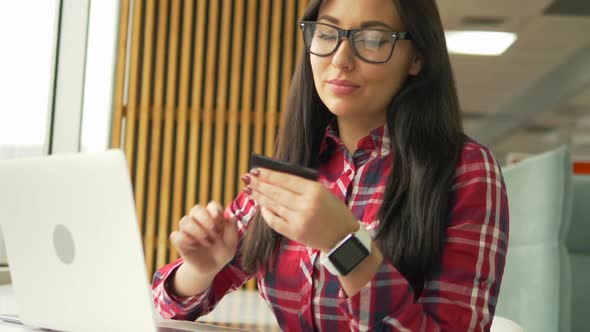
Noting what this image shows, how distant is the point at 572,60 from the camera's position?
8.61 meters

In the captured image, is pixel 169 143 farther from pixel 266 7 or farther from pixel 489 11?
pixel 489 11

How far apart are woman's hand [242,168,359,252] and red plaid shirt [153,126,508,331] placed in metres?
0.13

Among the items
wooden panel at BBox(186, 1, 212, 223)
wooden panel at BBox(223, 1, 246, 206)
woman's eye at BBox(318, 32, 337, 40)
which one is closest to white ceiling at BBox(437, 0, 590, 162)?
wooden panel at BBox(223, 1, 246, 206)

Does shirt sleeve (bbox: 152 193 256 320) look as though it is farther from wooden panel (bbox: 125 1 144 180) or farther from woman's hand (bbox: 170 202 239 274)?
wooden panel (bbox: 125 1 144 180)

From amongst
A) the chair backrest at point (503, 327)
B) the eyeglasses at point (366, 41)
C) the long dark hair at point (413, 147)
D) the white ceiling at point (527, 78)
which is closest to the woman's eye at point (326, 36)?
the eyeglasses at point (366, 41)

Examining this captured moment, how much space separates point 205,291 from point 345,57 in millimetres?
560

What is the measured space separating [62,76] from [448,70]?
3202 mm

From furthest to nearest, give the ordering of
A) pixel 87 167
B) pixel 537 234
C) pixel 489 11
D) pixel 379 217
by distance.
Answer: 1. pixel 489 11
2. pixel 537 234
3. pixel 379 217
4. pixel 87 167

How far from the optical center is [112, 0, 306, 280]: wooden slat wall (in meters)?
4.70

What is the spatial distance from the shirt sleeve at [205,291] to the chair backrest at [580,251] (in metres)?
1.21

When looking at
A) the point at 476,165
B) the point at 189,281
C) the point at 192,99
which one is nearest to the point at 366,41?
the point at 476,165

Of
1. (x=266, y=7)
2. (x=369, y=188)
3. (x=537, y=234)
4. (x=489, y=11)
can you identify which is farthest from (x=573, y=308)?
(x=489, y=11)

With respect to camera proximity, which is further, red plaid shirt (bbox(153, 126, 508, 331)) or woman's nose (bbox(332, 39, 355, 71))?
woman's nose (bbox(332, 39, 355, 71))

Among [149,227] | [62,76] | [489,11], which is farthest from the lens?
[489,11]
